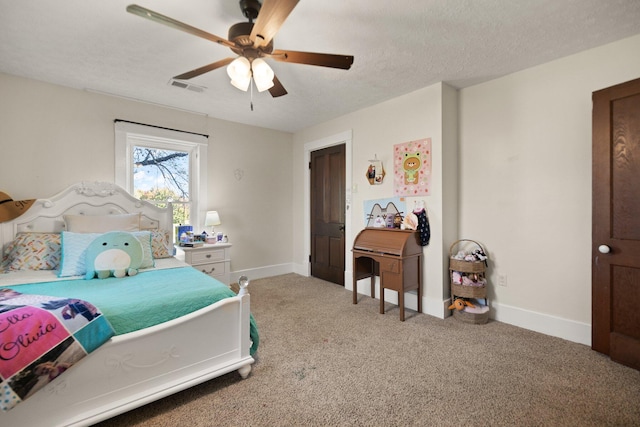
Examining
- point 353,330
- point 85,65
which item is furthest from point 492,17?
point 85,65

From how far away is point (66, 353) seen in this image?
1312 millimetres

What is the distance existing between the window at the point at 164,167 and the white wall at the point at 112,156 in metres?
0.10

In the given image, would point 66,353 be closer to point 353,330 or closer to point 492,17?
point 353,330

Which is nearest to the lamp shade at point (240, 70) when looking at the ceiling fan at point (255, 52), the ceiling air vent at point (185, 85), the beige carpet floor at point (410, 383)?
the ceiling fan at point (255, 52)

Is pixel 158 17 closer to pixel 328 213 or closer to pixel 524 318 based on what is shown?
pixel 328 213

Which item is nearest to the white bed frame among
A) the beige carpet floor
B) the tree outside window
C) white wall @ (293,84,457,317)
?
the beige carpet floor

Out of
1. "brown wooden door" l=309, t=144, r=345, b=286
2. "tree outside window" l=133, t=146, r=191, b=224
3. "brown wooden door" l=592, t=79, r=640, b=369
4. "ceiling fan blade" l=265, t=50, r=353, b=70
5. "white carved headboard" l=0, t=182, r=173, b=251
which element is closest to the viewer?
"ceiling fan blade" l=265, t=50, r=353, b=70

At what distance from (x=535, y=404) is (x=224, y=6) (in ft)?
9.76

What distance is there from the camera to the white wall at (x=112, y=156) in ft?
9.05

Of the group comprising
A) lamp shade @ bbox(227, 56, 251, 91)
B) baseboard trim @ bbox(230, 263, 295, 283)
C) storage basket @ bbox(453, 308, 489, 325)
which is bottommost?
storage basket @ bbox(453, 308, 489, 325)

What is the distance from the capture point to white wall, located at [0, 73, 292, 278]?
2758mm

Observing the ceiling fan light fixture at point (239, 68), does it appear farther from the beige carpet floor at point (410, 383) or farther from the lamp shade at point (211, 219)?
the lamp shade at point (211, 219)

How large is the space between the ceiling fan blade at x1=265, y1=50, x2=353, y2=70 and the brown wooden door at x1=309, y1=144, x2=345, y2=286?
7.34 ft

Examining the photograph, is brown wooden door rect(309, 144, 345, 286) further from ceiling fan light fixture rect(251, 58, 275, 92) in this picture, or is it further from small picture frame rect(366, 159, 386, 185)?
ceiling fan light fixture rect(251, 58, 275, 92)
